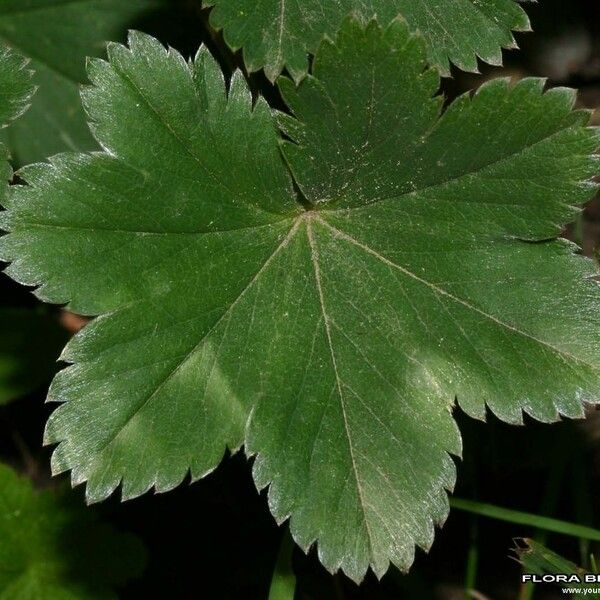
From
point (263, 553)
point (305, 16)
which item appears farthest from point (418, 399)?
point (263, 553)

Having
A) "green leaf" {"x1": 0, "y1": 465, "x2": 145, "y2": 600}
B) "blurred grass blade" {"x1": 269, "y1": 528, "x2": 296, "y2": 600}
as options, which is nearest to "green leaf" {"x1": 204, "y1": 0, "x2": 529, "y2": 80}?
"blurred grass blade" {"x1": 269, "y1": 528, "x2": 296, "y2": 600}

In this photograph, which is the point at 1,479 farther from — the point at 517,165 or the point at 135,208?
the point at 517,165

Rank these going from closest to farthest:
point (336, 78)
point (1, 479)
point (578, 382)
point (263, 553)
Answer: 1. point (336, 78)
2. point (578, 382)
3. point (1, 479)
4. point (263, 553)

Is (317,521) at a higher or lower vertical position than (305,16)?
lower

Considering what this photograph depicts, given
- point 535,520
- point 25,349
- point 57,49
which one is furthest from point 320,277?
point 57,49

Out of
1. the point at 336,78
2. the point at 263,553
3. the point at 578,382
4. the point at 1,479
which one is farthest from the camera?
the point at 263,553

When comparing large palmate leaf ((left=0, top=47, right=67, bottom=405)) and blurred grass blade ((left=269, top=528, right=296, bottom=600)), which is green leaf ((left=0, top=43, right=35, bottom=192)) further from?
blurred grass blade ((left=269, top=528, right=296, bottom=600))
